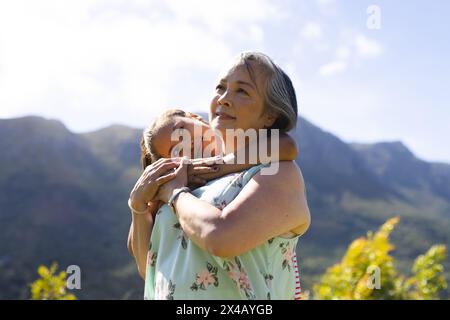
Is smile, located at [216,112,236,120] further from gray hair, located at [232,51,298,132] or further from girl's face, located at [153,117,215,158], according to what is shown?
girl's face, located at [153,117,215,158]

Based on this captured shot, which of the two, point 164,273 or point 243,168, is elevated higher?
point 243,168

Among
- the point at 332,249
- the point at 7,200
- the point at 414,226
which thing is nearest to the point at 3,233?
the point at 7,200

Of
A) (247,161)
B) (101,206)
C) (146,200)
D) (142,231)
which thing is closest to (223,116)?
(247,161)

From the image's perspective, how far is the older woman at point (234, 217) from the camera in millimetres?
1734

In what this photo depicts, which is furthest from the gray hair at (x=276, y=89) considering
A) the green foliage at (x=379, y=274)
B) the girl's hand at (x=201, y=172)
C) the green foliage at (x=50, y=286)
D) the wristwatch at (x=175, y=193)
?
the green foliage at (x=50, y=286)

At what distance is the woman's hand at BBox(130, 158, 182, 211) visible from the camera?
1993 millimetres

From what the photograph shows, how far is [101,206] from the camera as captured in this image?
144 ft

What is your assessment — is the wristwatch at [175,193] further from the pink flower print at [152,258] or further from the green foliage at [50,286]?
the green foliage at [50,286]

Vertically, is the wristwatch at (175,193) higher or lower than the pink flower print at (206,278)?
higher

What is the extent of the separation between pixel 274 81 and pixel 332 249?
130 ft

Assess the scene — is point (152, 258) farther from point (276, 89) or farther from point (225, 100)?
point (276, 89)
